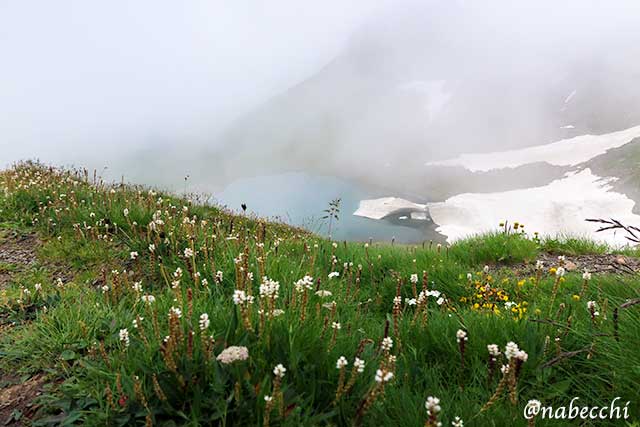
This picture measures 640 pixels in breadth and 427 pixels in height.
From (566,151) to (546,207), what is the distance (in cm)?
5078

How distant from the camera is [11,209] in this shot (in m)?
10.2

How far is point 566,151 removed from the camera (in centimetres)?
15625

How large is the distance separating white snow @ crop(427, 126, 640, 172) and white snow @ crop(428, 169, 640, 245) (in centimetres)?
1442

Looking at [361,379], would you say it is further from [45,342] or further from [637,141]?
[637,141]

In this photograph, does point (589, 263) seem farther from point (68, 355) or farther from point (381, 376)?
point (68, 355)

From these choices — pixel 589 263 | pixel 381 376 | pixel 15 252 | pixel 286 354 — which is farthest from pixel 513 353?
pixel 15 252

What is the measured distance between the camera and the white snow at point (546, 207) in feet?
352

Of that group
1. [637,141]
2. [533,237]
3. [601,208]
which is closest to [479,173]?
[637,141]

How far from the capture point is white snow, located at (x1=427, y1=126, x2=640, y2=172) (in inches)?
5728

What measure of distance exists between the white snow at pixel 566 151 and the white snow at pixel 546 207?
14.4m

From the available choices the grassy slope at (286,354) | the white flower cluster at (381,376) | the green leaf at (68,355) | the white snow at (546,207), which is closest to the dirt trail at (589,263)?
the grassy slope at (286,354)

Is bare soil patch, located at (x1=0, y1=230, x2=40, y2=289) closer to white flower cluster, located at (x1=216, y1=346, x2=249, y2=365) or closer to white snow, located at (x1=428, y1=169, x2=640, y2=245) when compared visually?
white flower cluster, located at (x1=216, y1=346, x2=249, y2=365)

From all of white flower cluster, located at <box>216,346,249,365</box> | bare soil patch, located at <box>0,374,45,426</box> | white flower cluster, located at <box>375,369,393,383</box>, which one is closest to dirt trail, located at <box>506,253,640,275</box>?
white flower cluster, located at <box>375,369,393,383</box>

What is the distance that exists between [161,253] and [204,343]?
13.7ft
